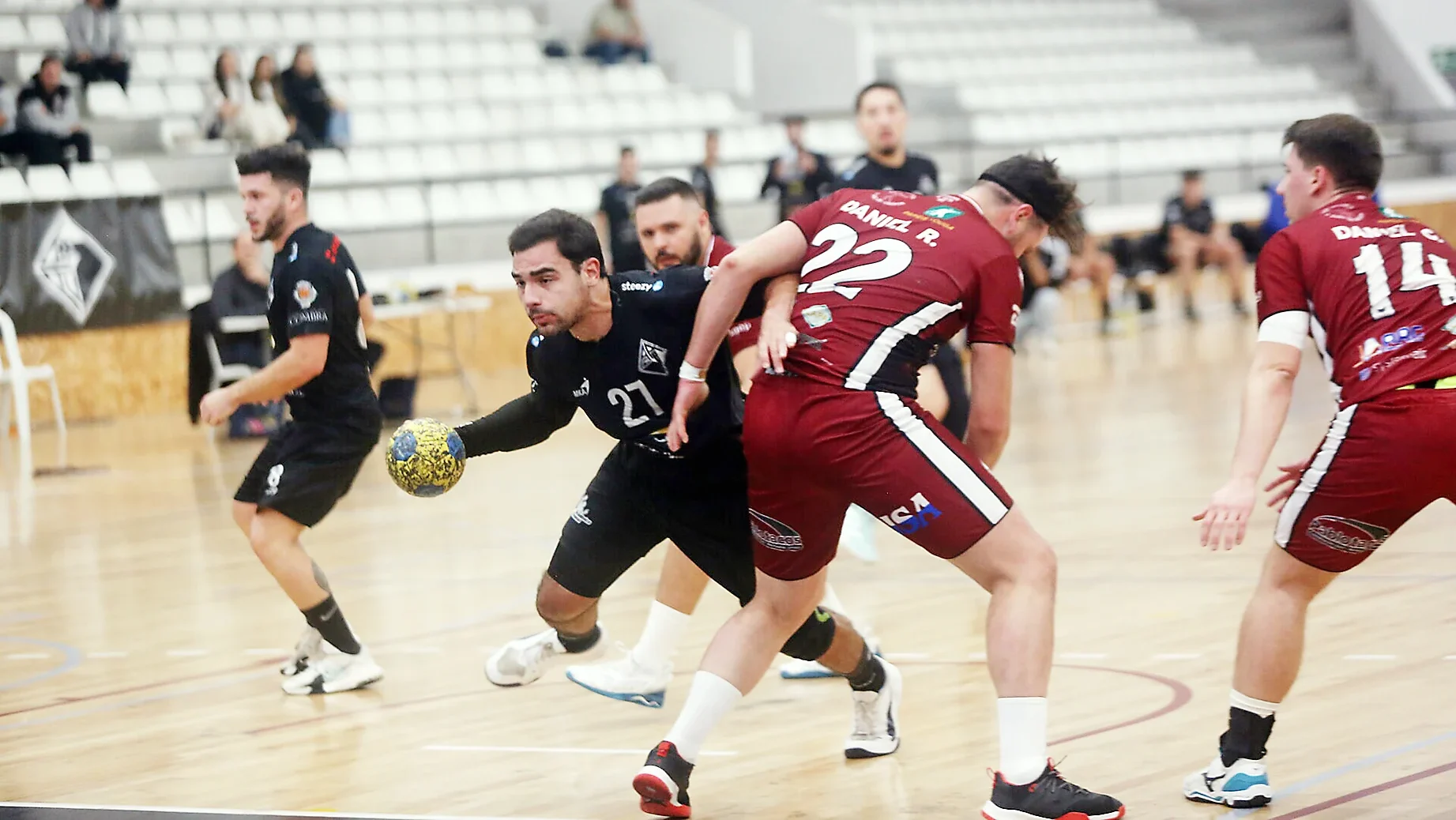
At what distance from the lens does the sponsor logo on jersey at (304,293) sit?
617cm

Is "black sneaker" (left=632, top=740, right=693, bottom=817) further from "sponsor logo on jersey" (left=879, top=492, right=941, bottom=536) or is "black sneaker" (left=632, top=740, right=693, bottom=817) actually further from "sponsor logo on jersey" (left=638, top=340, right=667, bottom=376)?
"sponsor logo on jersey" (left=638, top=340, right=667, bottom=376)

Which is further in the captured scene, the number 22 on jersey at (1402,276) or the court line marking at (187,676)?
the court line marking at (187,676)

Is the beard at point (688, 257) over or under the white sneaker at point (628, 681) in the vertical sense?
over

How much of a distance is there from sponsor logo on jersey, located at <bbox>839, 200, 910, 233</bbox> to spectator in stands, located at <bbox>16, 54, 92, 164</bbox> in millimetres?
13498

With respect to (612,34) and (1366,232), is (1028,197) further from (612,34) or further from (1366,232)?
(612,34)

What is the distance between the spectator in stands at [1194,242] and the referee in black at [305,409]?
15964 mm

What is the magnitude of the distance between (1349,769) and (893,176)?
3.89 metres

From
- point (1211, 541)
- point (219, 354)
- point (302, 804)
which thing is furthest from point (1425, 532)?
point (219, 354)

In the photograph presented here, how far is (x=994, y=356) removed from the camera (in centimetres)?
427

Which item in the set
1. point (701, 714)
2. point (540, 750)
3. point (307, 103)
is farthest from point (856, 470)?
point (307, 103)

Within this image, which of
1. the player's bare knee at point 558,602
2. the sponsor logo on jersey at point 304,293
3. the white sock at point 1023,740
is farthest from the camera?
the sponsor logo on jersey at point 304,293

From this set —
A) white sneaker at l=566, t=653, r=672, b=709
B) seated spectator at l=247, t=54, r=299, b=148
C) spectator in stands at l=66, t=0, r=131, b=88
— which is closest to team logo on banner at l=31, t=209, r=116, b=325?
seated spectator at l=247, t=54, r=299, b=148

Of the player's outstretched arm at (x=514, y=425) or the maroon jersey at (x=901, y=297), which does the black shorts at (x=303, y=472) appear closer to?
the player's outstretched arm at (x=514, y=425)

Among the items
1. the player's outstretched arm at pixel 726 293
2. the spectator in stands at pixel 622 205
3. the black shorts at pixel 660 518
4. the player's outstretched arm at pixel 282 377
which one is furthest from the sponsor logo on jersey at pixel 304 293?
the spectator in stands at pixel 622 205
